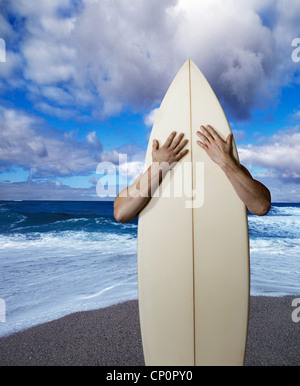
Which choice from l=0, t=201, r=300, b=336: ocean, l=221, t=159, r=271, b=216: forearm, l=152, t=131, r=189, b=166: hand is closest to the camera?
l=221, t=159, r=271, b=216: forearm

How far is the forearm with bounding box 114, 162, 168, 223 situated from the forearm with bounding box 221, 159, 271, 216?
0.33 m

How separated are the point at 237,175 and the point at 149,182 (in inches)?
17.0

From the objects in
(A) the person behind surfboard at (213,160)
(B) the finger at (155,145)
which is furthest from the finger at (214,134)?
(B) the finger at (155,145)

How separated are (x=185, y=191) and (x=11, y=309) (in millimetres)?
3364

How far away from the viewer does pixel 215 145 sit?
4.60 ft

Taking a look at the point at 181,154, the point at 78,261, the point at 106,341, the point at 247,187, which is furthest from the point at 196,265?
the point at 78,261

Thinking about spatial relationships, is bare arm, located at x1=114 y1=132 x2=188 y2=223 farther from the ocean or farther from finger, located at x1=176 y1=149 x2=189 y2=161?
the ocean

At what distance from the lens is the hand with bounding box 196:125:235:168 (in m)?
1.36

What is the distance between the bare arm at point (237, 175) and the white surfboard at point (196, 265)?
0.18ft

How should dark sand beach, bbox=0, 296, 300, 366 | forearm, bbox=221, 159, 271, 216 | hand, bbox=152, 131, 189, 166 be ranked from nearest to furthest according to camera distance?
forearm, bbox=221, 159, 271, 216
hand, bbox=152, 131, 189, 166
dark sand beach, bbox=0, 296, 300, 366

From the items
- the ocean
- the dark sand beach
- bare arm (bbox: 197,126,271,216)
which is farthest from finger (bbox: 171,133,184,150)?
the ocean

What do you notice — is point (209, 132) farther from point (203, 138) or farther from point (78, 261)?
point (78, 261)
